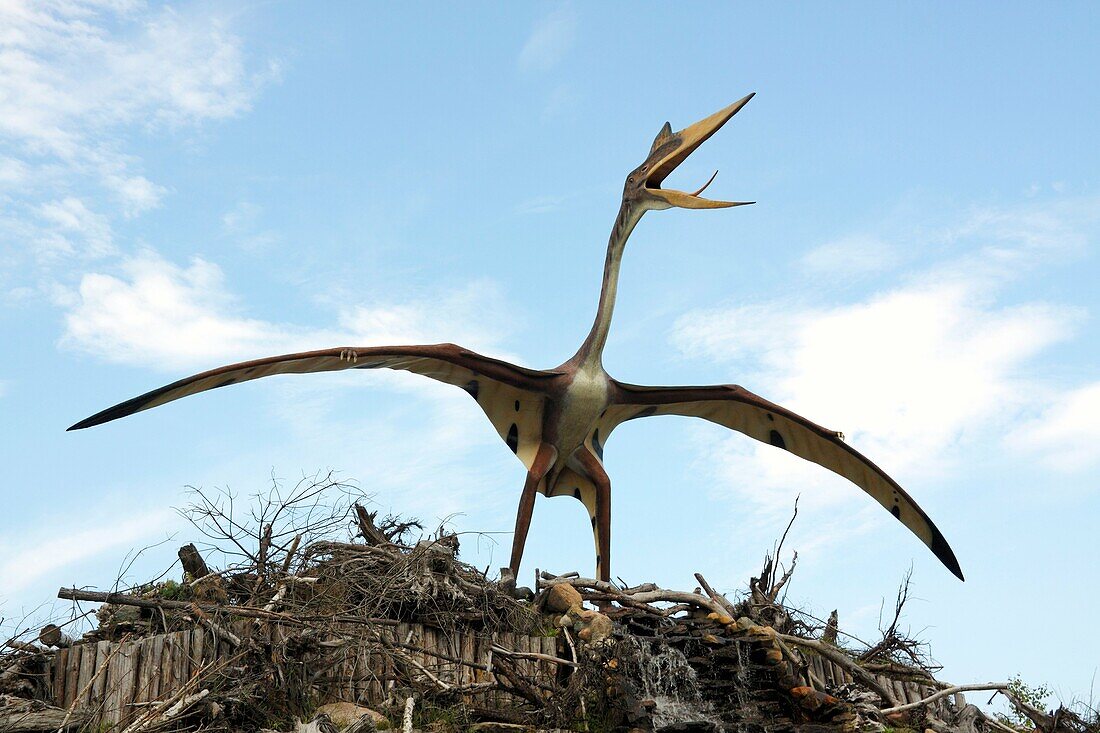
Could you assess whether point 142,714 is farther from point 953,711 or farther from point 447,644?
point 953,711

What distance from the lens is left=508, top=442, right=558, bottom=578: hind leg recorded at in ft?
32.8

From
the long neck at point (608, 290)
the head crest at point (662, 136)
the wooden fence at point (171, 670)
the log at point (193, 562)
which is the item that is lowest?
the wooden fence at point (171, 670)

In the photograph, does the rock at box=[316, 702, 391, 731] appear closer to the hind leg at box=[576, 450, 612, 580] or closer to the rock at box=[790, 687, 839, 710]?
the rock at box=[790, 687, 839, 710]

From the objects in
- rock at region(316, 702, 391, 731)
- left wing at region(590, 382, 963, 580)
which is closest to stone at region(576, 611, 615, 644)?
Result: rock at region(316, 702, 391, 731)

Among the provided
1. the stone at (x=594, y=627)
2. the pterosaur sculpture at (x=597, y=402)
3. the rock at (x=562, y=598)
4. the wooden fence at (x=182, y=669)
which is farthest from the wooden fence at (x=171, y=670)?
the pterosaur sculpture at (x=597, y=402)

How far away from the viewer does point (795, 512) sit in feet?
33.3

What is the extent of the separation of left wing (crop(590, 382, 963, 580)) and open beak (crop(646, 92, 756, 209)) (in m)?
1.71

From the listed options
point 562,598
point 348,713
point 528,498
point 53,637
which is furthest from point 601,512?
point 53,637

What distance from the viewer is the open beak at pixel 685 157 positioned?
10320 millimetres

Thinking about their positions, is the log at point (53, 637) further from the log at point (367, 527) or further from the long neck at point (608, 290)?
the long neck at point (608, 290)

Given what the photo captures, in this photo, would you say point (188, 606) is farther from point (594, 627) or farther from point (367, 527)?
point (594, 627)

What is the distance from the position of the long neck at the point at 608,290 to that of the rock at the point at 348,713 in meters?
4.01

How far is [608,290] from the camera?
10.6 m

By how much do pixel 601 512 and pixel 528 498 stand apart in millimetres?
820
